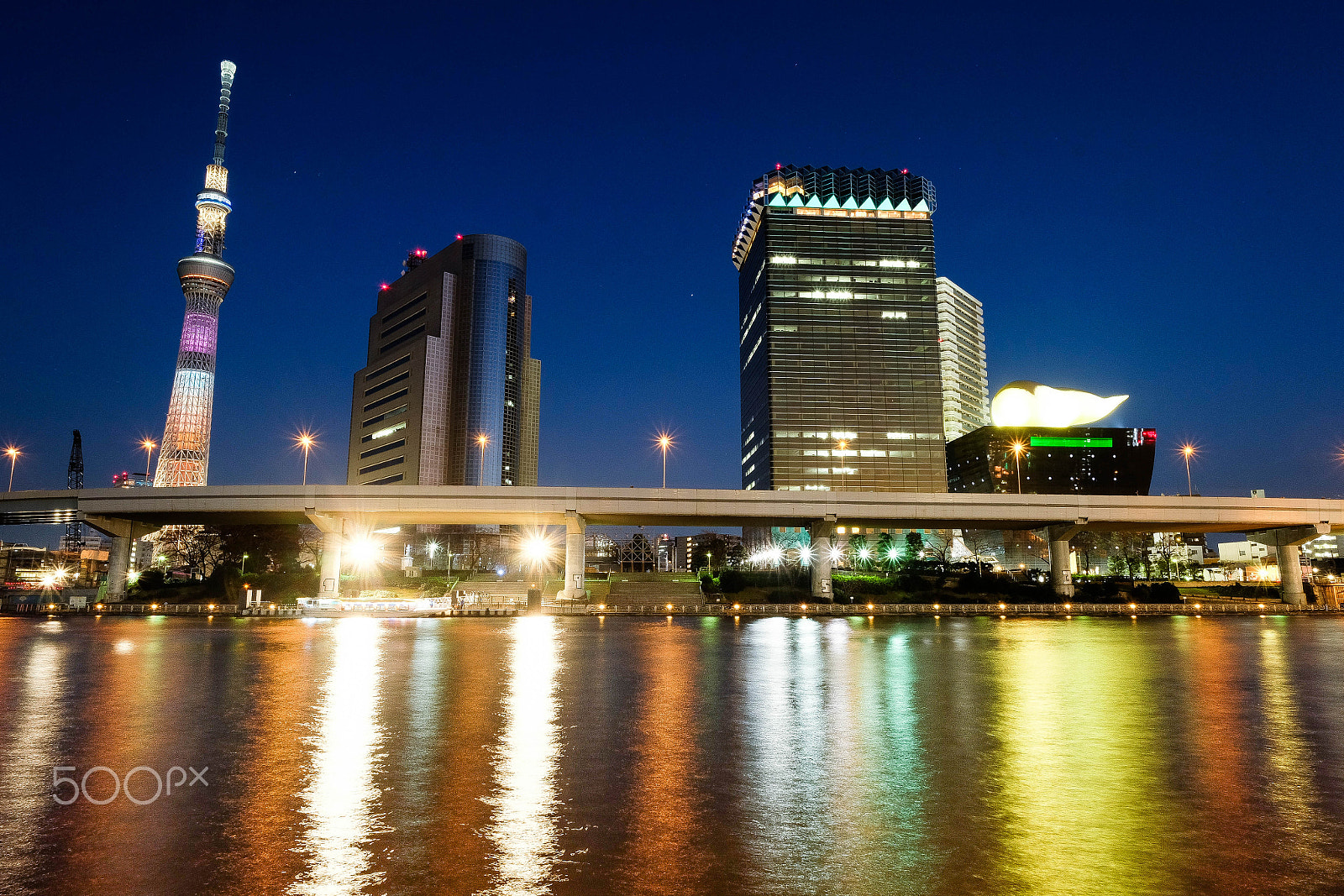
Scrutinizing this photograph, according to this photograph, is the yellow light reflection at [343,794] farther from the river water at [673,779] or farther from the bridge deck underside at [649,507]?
the bridge deck underside at [649,507]

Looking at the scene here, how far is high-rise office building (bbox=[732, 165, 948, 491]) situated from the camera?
172m

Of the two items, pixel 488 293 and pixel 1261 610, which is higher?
pixel 488 293

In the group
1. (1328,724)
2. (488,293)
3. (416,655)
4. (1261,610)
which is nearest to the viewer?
(1328,724)

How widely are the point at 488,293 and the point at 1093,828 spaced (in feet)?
623

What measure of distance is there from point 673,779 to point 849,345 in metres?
171

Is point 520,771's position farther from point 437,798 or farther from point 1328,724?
point 1328,724

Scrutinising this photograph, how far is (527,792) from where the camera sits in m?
10.3

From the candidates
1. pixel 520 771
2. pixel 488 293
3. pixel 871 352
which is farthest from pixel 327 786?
pixel 488 293

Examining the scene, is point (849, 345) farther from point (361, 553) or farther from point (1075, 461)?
point (361, 553)

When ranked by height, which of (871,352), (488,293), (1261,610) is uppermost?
(488,293)

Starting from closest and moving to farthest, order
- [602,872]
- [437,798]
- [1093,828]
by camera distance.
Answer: [602,872] < [1093,828] < [437,798]

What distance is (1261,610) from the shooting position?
6525cm

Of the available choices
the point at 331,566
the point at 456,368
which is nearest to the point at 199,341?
the point at 456,368

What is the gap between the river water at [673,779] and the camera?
→ 765 cm
